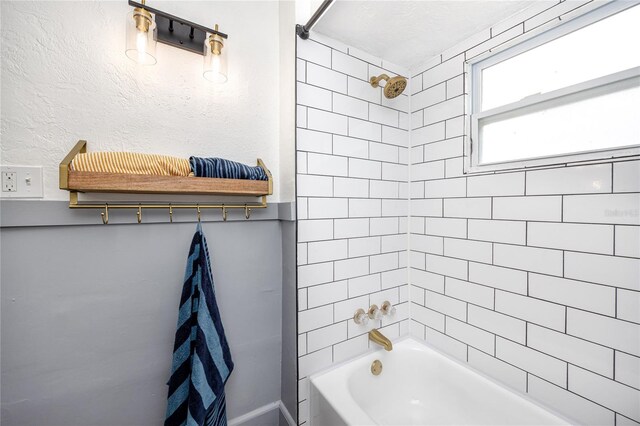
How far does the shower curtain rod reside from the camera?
0.99m

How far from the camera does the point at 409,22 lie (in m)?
1.21

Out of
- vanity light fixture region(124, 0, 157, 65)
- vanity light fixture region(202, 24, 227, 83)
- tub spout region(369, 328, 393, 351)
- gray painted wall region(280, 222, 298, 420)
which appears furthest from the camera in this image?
tub spout region(369, 328, 393, 351)

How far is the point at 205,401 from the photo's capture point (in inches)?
37.9

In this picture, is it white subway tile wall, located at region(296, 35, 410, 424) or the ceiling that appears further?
white subway tile wall, located at region(296, 35, 410, 424)

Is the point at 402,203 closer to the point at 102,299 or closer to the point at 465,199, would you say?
the point at 465,199

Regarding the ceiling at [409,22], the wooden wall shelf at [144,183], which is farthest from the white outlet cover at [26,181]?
the ceiling at [409,22]

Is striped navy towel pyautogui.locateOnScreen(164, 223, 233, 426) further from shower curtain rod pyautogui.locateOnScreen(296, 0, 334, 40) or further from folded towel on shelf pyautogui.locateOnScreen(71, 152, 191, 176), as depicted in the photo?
shower curtain rod pyautogui.locateOnScreen(296, 0, 334, 40)

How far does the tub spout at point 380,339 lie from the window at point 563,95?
952 millimetres

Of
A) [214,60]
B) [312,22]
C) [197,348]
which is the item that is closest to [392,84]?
[312,22]

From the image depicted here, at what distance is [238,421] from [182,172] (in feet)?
3.78

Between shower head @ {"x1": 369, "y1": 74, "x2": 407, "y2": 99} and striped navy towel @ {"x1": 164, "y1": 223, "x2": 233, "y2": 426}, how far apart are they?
108 centimetres

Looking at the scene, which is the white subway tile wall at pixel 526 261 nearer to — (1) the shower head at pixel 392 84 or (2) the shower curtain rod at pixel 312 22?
(1) the shower head at pixel 392 84

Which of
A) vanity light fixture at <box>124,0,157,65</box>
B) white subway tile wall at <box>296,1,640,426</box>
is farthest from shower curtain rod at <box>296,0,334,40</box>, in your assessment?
vanity light fixture at <box>124,0,157,65</box>

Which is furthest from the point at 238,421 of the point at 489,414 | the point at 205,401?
the point at 489,414
